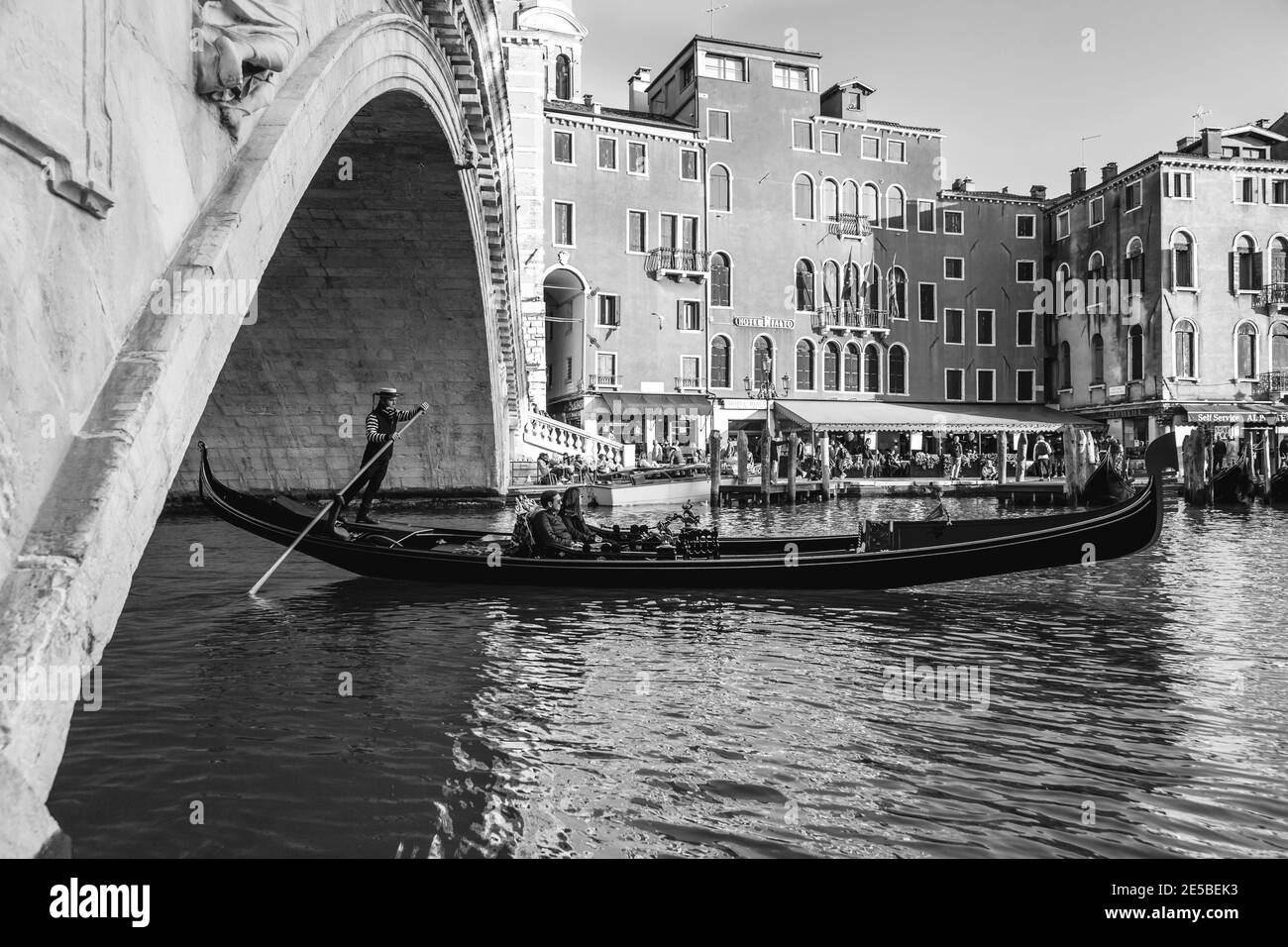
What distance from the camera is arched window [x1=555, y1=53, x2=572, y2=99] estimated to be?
29.9m

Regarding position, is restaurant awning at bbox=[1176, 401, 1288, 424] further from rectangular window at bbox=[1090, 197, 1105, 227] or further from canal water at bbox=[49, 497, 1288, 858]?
canal water at bbox=[49, 497, 1288, 858]

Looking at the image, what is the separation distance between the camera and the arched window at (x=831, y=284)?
28.5 metres

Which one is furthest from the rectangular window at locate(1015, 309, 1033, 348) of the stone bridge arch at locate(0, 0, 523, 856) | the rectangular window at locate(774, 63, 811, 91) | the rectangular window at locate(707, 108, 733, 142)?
the stone bridge arch at locate(0, 0, 523, 856)

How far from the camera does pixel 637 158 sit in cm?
2662

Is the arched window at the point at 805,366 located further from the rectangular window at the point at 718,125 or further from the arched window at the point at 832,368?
the rectangular window at the point at 718,125

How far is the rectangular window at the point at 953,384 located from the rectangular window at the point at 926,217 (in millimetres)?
4240

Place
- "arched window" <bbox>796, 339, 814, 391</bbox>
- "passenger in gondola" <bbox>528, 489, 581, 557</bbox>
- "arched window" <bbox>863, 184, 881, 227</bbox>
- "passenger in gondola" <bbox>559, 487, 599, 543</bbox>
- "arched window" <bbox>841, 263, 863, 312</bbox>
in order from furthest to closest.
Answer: "arched window" <bbox>863, 184, 881, 227</bbox>
"arched window" <bbox>841, 263, 863, 312</bbox>
"arched window" <bbox>796, 339, 814, 391</bbox>
"passenger in gondola" <bbox>559, 487, 599, 543</bbox>
"passenger in gondola" <bbox>528, 489, 581, 557</bbox>

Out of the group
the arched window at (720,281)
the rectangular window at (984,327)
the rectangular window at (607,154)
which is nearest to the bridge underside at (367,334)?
the rectangular window at (607,154)

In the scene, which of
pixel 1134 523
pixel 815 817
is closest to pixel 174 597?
pixel 815 817

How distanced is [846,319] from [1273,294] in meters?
11.4

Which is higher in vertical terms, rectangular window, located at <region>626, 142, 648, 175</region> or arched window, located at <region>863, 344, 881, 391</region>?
rectangular window, located at <region>626, 142, 648, 175</region>

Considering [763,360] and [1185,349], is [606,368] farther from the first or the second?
[1185,349]

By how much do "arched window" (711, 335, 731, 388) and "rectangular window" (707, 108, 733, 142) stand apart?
5.49m
